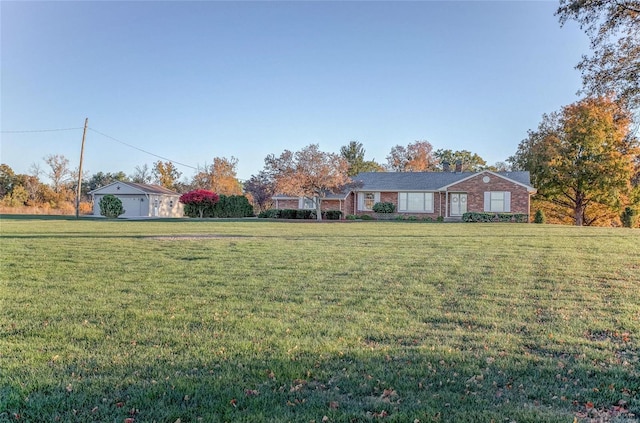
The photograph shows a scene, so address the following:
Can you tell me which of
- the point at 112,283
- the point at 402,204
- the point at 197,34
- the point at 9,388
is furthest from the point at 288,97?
the point at 9,388

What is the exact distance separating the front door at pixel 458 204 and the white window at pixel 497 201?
5.03 feet

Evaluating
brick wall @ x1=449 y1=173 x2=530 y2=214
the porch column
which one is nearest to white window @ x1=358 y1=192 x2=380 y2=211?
the porch column

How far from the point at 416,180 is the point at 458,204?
409cm

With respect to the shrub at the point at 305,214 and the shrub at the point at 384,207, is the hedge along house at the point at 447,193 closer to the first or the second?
the shrub at the point at 384,207

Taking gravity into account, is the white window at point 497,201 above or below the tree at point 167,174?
below

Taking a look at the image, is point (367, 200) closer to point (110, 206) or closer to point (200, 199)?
point (200, 199)

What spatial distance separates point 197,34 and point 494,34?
38.6ft

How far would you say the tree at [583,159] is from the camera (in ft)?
105

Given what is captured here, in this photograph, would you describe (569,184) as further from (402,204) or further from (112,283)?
(112,283)

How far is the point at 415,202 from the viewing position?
33688mm

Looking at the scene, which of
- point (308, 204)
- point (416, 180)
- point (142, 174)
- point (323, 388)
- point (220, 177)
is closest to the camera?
point (323, 388)

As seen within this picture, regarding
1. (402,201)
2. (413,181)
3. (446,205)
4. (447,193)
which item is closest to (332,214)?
(402,201)

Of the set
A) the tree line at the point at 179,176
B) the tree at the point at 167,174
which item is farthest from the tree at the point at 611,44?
the tree at the point at 167,174

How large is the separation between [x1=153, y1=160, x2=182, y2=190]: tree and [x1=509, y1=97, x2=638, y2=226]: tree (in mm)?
43813
